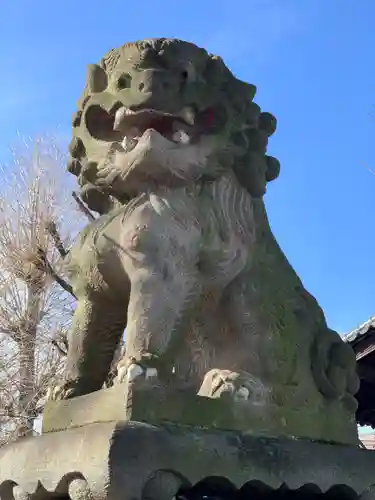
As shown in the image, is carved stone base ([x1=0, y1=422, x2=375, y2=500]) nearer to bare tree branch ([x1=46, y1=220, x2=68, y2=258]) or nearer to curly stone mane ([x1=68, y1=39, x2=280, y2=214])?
curly stone mane ([x1=68, y1=39, x2=280, y2=214])

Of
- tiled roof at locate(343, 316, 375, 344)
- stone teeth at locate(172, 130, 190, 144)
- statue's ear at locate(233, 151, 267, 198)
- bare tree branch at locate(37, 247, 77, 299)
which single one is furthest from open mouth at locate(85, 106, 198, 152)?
bare tree branch at locate(37, 247, 77, 299)

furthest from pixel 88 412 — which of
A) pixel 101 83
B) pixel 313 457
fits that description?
pixel 101 83

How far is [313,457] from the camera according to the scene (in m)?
2.08

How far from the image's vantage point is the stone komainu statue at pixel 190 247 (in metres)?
2.14

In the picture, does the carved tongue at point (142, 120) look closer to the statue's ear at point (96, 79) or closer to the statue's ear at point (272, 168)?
the statue's ear at point (96, 79)

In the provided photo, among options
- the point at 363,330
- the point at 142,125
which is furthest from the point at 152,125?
the point at 363,330

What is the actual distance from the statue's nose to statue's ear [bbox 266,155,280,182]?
19.6 inches

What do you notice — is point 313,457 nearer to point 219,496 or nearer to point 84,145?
point 219,496

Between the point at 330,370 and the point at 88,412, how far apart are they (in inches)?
34.9

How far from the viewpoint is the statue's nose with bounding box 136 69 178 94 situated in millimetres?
2211

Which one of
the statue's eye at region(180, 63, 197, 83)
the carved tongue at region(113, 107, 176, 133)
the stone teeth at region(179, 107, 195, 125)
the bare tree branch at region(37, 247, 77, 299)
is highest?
the bare tree branch at region(37, 247, 77, 299)

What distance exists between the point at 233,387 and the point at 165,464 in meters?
0.38

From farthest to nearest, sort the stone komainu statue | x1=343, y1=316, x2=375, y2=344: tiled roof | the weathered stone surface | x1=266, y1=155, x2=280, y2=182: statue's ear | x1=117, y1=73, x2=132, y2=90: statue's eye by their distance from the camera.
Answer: x1=343, y1=316, x2=375, y2=344: tiled roof → x1=266, y1=155, x2=280, y2=182: statue's ear → x1=117, y1=73, x2=132, y2=90: statue's eye → the stone komainu statue → the weathered stone surface

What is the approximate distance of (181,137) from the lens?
2.28m
